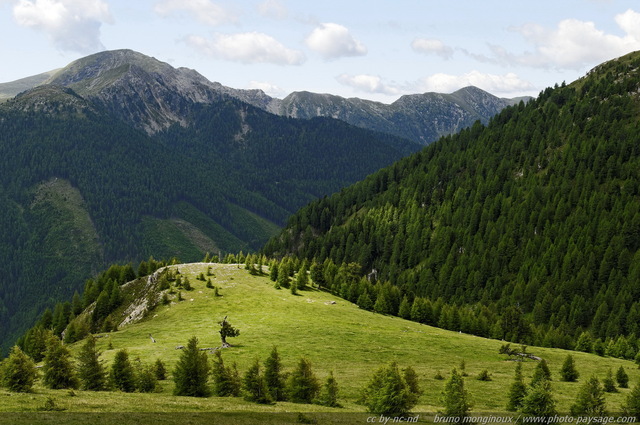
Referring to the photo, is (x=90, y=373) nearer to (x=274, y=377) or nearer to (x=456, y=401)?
(x=274, y=377)

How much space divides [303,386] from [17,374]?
97.4 feet

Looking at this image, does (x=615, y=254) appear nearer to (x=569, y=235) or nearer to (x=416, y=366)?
(x=569, y=235)

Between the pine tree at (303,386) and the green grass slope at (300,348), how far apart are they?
2.12 m

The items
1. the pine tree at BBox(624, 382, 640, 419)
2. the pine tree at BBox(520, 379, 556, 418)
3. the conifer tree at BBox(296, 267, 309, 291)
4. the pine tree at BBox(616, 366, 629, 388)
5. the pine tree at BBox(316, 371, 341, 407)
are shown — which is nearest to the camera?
the pine tree at BBox(520, 379, 556, 418)

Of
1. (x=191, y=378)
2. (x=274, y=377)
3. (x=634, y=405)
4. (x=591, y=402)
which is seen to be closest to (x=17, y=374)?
(x=191, y=378)

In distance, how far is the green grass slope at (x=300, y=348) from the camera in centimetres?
4766

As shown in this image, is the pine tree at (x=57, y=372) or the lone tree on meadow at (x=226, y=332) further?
the lone tree on meadow at (x=226, y=332)

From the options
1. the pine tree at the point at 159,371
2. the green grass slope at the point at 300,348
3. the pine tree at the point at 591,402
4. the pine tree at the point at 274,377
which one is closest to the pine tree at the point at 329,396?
the green grass slope at the point at 300,348

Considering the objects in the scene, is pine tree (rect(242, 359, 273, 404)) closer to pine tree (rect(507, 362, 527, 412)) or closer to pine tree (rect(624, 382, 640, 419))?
pine tree (rect(507, 362, 527, 412))

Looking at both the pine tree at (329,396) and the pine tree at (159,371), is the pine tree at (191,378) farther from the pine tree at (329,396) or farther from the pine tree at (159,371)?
the pine tree at (329,396)

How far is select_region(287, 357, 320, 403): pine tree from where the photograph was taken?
173 ft

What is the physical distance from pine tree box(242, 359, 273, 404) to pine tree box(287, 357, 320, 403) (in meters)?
2.85

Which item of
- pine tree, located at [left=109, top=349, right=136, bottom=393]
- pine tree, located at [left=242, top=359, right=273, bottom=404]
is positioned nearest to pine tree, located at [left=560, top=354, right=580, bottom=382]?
pine tree, located at [left=242, top=359, right=273, bottom=404]

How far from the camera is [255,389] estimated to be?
5147 cm
